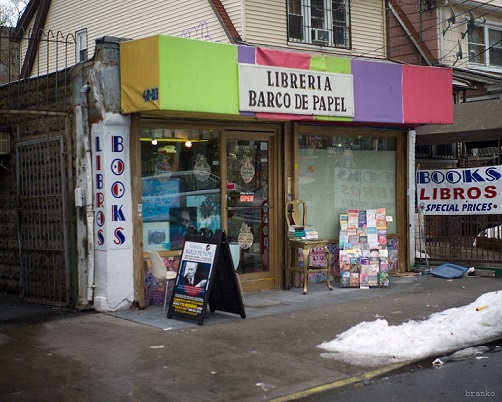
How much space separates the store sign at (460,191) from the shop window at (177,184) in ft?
15.4

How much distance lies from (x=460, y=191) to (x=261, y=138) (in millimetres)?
4186

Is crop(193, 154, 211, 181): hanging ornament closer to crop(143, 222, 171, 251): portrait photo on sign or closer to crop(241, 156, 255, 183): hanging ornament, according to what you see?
crop(241, 156, 255, 183): hanging ornament

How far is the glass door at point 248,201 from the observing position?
11.2 metres

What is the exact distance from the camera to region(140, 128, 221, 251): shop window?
10234 mm

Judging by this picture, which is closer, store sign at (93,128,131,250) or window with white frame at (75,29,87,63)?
store sign at (93,128,131,250)

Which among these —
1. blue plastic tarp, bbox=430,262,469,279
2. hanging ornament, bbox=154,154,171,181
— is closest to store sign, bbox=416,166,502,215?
blue plastic tarp, bbox=430,262,469,279

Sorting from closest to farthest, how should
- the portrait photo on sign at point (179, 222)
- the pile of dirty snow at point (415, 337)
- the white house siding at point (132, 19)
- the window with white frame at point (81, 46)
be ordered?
the pile of dirty snow at point (415, 337) → the portrait photo on sign at point (179, 222) → the white house siding at point (132, 19) → the window with white frame at point (81, 46)

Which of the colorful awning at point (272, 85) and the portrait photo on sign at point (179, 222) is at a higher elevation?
the colorful awning at point (272, 85)

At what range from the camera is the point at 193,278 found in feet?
30.0

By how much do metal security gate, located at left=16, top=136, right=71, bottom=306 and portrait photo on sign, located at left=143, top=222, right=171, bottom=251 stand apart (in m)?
1.14

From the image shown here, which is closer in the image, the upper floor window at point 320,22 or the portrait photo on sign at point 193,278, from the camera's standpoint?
the portrait photo on sign at point 193,278

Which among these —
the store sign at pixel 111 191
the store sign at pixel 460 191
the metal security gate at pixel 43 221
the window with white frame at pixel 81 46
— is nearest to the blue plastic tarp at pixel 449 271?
the store sign at pixel 460 191

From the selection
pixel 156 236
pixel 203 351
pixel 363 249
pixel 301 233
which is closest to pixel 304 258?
pixel 301 233

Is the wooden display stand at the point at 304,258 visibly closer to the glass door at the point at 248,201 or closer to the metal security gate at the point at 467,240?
the glass door at the point at 248,201
